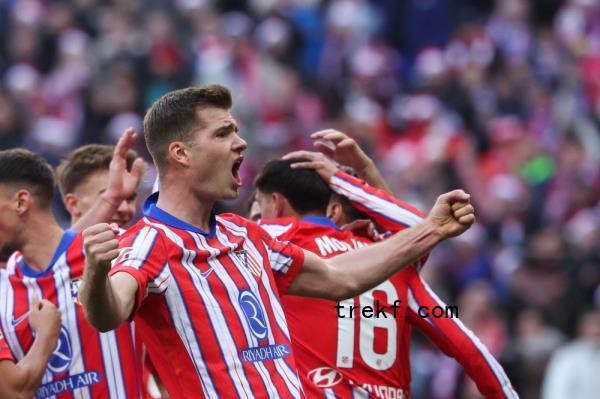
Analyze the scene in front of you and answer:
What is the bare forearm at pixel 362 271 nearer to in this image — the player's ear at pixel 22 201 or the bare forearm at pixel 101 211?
the bare forearm at pixel 101 211

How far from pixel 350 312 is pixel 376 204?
0.56 meters

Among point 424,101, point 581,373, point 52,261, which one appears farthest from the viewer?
point 424,101

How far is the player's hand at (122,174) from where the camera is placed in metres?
6.89

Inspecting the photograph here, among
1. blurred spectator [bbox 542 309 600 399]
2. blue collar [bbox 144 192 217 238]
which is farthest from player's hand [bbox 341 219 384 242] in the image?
blurred spectator [bbox 542 309 600 399]

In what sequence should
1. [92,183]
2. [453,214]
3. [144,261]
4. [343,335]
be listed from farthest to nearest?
[92,183] < [343,335] < [453,214] < [144,261]

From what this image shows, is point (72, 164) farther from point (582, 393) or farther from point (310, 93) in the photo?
point (310, 93)

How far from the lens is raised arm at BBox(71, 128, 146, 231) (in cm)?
Result: 693

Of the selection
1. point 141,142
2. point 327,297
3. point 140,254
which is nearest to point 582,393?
point 141,142

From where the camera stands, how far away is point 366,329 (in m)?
6.91

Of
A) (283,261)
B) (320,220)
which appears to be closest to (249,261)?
(283,261)

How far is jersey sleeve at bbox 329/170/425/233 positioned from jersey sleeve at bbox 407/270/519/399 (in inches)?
11.5

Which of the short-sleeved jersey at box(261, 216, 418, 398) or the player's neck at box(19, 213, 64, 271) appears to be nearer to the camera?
the player's neck at box(19, 213, 64, 271)

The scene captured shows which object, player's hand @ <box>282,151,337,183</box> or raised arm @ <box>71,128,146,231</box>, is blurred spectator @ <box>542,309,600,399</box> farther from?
raised arm @ <box>71,128,146,231</box>

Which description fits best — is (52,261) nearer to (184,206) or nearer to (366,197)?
(184,206)
